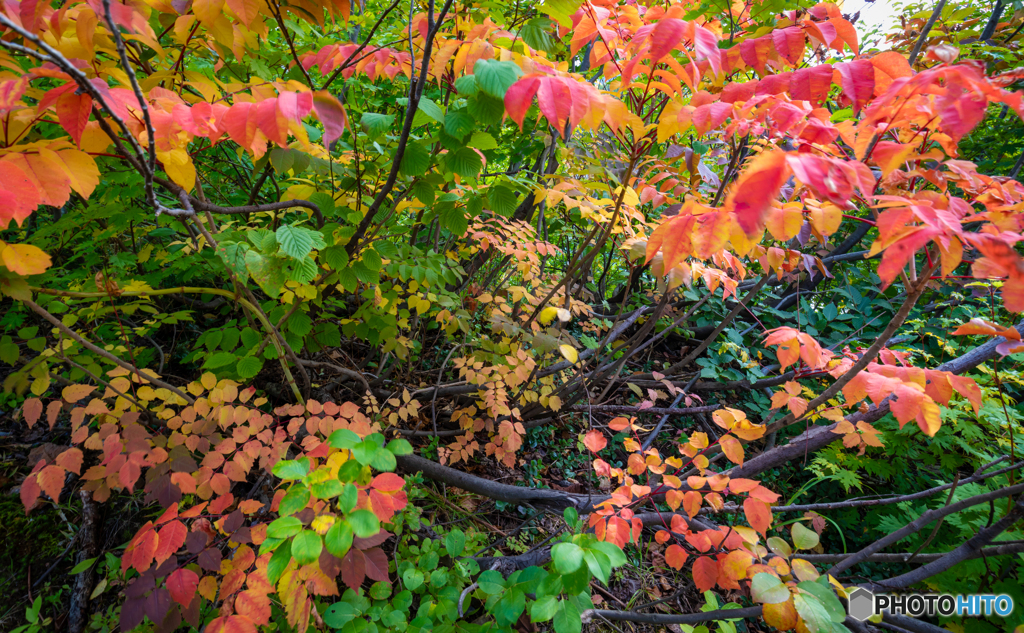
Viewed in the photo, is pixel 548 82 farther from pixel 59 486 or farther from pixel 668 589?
pixel 668 589

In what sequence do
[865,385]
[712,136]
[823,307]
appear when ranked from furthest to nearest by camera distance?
[823,307]
[712,136]
[865,385]

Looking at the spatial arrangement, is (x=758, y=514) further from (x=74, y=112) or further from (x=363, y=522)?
(x=74, y=112)

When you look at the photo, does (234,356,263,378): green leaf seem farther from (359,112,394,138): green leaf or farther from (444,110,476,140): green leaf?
(444,110,476,140): green leaf

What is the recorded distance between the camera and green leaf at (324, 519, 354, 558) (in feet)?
3.24

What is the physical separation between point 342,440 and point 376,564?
1.57 feet

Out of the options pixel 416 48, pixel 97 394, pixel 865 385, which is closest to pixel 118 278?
pixel 97 394

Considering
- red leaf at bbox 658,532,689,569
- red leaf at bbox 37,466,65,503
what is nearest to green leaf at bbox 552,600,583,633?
red leaf at bbox 658,532,689,569

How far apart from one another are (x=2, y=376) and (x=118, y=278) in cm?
114

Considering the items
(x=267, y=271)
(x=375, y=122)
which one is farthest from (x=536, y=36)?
(x=267, y=271)

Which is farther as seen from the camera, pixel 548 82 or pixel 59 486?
pixel 59 486

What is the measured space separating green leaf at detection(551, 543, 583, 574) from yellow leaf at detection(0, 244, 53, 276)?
5.39 ft

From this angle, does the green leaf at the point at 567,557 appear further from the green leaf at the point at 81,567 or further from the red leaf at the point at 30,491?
the green leaf at the point at 81,567

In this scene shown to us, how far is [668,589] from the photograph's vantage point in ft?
7.73

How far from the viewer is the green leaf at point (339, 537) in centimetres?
99
